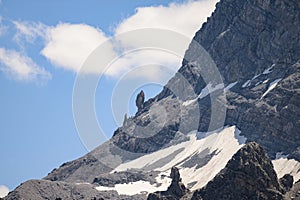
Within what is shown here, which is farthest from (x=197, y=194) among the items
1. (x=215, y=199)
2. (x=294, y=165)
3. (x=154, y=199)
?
(x=294, y=165)

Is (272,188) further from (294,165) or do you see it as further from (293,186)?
(294,165)

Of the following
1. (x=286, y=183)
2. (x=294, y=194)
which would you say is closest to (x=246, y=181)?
(x=294, y=194)

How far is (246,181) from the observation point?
14662cm

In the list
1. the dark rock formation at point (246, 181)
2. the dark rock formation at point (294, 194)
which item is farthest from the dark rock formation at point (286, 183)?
the dark rock formation at point (294, 194)

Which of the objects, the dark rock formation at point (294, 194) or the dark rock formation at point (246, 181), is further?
the dark rock formation at point (246, 181)

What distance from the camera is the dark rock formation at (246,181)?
143875mm

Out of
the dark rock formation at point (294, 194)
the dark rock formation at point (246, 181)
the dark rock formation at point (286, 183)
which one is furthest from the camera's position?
the dark rock formation at point (286, 183)

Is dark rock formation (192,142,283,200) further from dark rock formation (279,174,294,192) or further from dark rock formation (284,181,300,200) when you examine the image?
dark rock formation (279,174,294,192)

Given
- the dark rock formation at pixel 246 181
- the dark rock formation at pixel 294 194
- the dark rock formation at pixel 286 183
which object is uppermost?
the dark rock formation at pixel 246 181

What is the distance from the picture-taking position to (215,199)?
147 m

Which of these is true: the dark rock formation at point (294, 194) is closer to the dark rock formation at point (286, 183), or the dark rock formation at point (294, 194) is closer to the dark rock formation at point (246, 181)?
the dark rock formation at point (246, 181)

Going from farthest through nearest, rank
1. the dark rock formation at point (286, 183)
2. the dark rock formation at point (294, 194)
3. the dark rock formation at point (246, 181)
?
the dark rock formation at point (286, 183) → the dark rock formation at point (246, 181) → the dark rock formation at point (294, 194)

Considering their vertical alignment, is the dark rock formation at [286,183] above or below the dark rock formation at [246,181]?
below

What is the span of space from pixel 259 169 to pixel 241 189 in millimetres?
7008
